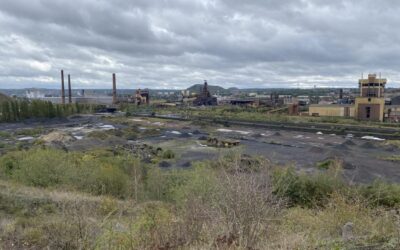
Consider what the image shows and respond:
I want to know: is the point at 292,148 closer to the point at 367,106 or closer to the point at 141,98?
the point at 367,106

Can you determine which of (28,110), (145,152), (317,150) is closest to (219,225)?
(145,152)

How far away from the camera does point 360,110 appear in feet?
200

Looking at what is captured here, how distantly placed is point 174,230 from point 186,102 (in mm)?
112060

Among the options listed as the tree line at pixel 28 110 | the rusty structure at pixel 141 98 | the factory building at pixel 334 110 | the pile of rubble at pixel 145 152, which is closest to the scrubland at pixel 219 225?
the pile of rubble at pixel 145 152

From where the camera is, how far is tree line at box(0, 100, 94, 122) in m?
71.1

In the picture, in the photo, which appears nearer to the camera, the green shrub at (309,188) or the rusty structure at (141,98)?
the green shrub at (309,188)

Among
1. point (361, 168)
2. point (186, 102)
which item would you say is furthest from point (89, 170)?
point (186, 102)

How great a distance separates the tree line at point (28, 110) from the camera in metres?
71.1

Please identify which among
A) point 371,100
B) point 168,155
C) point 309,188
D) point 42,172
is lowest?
point 168,155

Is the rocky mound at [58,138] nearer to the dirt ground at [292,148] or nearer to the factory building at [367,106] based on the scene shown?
the dirt ground at [292,148]

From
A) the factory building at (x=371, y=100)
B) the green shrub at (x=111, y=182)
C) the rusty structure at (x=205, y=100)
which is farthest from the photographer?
the rusty structure at (x=205, y=100)

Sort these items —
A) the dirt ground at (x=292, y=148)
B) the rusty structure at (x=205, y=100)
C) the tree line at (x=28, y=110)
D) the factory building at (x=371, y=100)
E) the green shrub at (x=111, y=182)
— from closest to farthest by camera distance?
the green shrub at (x=111, y=182)
the dirt ground at (x=292, y=148)
the factory building at (x=371, y=100)
the tree line at (x=28, y=110)
the rusty structure at (x=205, y=100)

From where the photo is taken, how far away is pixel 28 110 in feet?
246

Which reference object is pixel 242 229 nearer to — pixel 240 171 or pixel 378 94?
pixel 240 171
